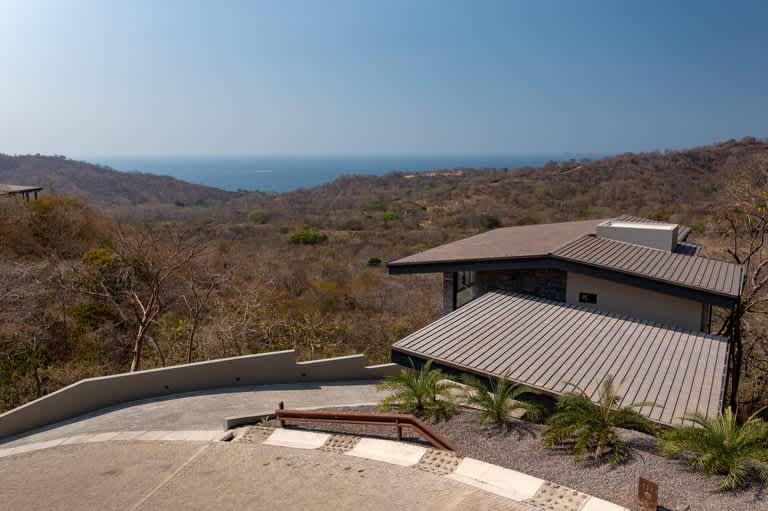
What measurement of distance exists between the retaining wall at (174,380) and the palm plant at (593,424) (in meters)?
7.52

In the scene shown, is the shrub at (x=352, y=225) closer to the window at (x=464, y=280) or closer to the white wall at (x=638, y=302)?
the window at (x=464, y=280)

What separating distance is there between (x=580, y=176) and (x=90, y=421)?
71.5 meters

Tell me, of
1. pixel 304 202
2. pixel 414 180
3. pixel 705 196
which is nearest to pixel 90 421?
pixel 705 196

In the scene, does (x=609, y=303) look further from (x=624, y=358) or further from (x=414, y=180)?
(x=414, y=180)

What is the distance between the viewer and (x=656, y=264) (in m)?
14.2

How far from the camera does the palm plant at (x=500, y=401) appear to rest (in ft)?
30.7

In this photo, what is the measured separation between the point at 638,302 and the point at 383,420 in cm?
764

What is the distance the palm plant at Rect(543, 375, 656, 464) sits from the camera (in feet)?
27.0

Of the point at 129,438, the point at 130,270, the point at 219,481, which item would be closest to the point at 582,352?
the point at 219,481

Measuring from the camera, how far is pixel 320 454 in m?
9.42

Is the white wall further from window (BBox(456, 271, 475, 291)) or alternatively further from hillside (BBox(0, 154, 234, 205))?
hillside (BBox(0, 154, 234, 205))

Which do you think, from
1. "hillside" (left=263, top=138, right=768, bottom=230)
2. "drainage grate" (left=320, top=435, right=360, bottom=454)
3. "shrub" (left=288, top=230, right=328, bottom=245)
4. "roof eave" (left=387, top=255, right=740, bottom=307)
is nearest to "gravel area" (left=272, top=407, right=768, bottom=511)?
"drainage grate" (left=320, top=435, right=360, bottom=454)

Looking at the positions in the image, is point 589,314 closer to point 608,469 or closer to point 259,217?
point 608,469

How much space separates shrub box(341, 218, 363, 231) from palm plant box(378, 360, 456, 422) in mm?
41800
